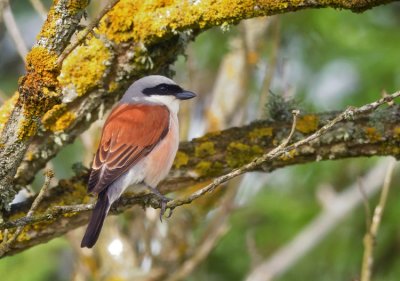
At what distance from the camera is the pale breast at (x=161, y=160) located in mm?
3984

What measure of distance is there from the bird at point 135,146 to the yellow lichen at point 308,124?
64 cm

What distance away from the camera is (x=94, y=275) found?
18.8 ft

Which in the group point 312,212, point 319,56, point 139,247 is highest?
point 319,56

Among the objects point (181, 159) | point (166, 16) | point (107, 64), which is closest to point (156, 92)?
point (181, 159)

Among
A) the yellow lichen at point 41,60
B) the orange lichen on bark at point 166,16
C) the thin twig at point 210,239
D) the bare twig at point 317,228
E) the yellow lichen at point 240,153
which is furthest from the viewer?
the bare twig at point 317,228

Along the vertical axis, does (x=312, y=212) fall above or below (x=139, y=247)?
below

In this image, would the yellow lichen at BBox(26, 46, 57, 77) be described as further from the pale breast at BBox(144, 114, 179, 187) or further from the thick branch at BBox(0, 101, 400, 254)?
the pale breast at BBox(144, 114, 179, 187)

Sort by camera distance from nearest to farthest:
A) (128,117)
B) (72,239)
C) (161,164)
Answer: (161,164) → (128,117) → (72,239)

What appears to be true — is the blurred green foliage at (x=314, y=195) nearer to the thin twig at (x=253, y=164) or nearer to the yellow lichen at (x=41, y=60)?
the thin twig at (x=253, y=164)

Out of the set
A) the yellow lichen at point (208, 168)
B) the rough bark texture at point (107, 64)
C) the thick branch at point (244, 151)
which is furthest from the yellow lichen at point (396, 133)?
the yellow lichen at point (208, 168)

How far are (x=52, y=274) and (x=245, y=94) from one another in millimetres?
2431

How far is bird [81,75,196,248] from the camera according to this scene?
12.6ft

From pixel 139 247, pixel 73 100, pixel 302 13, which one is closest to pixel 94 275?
pixel 139 247

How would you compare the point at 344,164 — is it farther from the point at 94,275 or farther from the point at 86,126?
the point at 86,126
